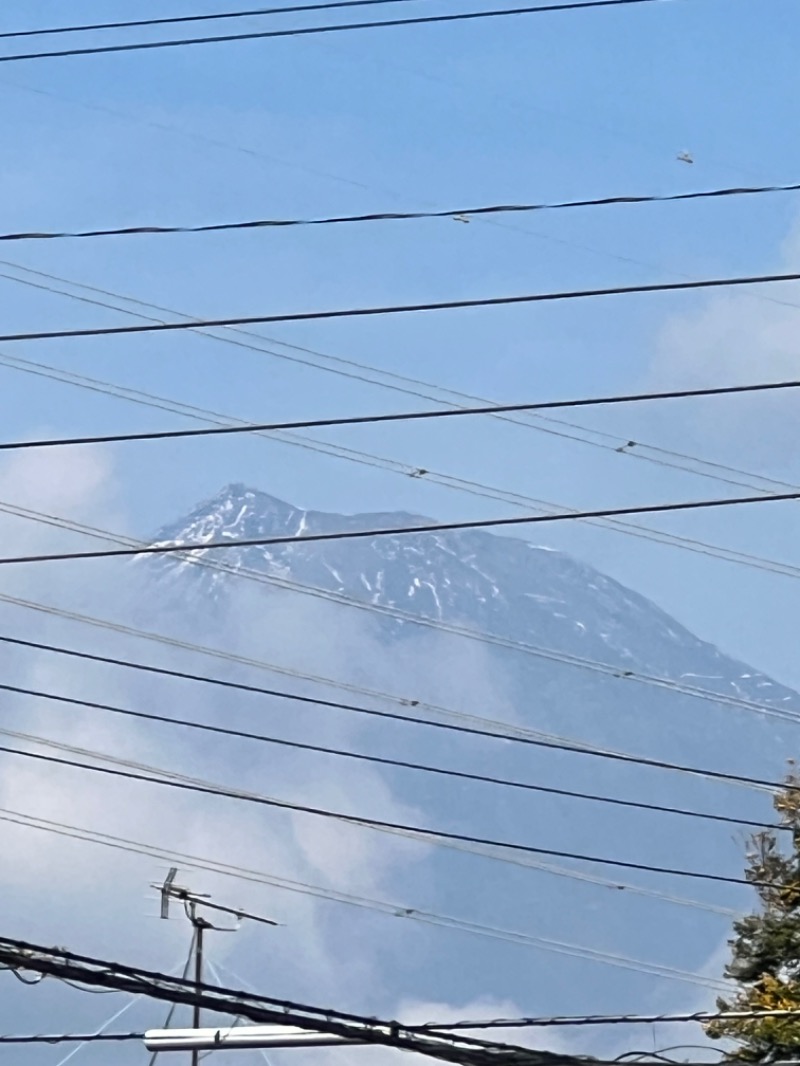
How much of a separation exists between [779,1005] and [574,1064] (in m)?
30.2

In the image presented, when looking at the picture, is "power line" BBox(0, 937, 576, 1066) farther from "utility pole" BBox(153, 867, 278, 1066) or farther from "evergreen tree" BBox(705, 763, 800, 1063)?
"evergreen tree" BBox(705, 763, 800, 1063)

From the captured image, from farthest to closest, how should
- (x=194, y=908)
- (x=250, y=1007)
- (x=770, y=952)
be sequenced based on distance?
(x=770, y=952) → (x=194, y=908) → (x=250, y=1007)

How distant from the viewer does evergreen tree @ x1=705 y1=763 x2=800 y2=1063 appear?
41156 millimetres

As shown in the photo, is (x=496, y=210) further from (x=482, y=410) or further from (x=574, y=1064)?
(x=574, y=1064)

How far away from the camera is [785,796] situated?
43281 millimetres

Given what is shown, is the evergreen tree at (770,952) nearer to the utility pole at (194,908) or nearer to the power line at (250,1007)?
the utility pole at (194,908)

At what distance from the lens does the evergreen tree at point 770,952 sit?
4116 centimetres

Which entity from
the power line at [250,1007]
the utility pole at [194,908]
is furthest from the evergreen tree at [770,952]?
the power line at [250,1007]

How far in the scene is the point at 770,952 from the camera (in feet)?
147

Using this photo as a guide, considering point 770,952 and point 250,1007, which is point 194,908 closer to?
point 770,952

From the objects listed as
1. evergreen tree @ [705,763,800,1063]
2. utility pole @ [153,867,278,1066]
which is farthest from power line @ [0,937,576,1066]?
evergreen tree @ [705,763,800,1063]

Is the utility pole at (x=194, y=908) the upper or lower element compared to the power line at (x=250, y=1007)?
upper

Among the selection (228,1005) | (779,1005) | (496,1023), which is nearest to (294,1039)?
(496,1023)

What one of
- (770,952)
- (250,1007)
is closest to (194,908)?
(770,952)
